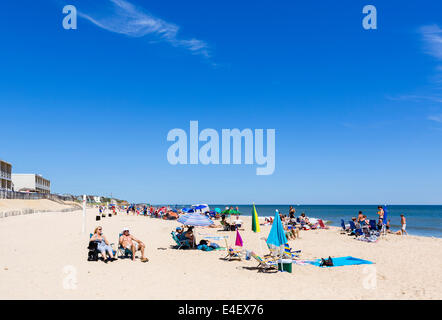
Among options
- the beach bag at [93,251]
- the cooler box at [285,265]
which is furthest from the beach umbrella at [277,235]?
the beach bag at [93,251]

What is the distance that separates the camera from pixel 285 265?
8969 mm

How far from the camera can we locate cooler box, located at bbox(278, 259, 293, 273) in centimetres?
887

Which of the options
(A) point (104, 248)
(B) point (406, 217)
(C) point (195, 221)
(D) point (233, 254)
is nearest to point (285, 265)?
(D) point (233, 254)

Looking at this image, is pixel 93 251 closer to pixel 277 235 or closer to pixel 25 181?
pixel 277 235

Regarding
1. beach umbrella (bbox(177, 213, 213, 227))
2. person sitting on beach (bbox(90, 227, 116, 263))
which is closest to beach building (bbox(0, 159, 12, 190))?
beach umbrella (bbox(177, 213, 213, 227))

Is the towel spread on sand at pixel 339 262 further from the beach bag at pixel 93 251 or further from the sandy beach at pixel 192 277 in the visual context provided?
the beach bag at pixel 93 251

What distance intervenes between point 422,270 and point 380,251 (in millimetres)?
3724

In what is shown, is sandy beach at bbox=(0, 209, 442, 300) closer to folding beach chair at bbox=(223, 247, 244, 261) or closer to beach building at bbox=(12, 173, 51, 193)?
folding beach chair at bbox=(223, 247, 244, 261)

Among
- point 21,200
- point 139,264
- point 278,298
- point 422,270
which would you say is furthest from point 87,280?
point 21,200

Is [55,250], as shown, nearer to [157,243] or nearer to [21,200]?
[157,243]

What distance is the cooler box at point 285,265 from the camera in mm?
8868

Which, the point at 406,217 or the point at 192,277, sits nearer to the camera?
the point at 192,277
